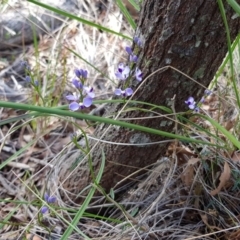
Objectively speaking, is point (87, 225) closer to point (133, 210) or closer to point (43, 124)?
point (133, 210)

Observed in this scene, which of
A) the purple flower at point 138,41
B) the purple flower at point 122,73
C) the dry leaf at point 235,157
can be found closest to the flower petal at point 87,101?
the purple flower at point 122,73

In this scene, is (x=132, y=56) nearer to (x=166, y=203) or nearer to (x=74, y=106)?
(x=74, y=106)

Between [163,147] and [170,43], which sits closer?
[170,43]

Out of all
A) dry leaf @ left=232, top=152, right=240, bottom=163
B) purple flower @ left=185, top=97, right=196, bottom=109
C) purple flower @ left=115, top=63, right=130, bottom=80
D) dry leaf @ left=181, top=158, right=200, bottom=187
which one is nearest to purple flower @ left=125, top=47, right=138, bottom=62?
purple flower @ left=115, top=63, right=130, bottom=80

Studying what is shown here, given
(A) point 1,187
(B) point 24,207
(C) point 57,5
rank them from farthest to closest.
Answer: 1. (C) point 57,5
2. (A) point 1,187
3. (B) point 24,207

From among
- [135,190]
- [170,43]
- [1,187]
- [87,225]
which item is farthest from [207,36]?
[1,187]

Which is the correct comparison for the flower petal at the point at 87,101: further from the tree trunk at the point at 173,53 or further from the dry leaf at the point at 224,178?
the dry leaf at the point at 224,178

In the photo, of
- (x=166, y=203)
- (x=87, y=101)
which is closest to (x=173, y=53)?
(x=87, y=101)

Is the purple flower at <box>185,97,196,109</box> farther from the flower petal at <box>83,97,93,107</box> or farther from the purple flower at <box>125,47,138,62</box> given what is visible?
the flower petal at <box>83,97,93,107</box>
